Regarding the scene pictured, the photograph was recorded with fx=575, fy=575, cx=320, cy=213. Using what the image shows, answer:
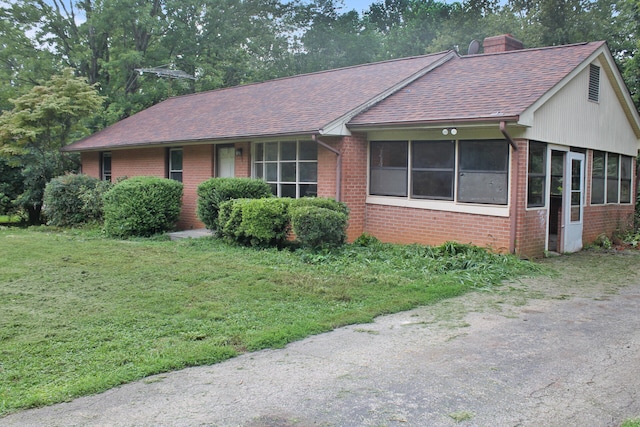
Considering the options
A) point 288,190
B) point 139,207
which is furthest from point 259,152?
point 139,207

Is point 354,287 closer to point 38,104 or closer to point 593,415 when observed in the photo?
point 593,415

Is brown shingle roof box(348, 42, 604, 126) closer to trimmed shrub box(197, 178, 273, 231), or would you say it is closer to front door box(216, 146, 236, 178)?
trimmed shrub box(197, 178, 273, 231)

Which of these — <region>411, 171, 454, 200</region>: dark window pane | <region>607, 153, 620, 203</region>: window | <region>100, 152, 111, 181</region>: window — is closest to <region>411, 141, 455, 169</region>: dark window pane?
<region>411, 171, 454, 200</region>: dark window pane

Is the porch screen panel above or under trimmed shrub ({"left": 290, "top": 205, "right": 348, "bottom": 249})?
above

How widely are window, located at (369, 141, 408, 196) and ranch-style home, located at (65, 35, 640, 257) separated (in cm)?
2

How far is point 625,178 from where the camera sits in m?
15.0

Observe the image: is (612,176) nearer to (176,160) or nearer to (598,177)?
(598,177)

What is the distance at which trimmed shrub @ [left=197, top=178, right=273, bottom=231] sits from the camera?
12.6m

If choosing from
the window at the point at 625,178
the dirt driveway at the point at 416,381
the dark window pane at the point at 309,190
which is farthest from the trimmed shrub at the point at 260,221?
the window at the point at 625,178

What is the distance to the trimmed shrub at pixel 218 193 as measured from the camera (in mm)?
12555

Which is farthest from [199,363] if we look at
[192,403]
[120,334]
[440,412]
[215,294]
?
[215,294]

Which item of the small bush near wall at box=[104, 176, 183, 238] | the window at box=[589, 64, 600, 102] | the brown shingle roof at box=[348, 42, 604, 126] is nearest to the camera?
the brown shingle roof at box=[348, 42, 604, 126]

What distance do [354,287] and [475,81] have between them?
21.5 feet

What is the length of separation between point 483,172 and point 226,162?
7.35m
